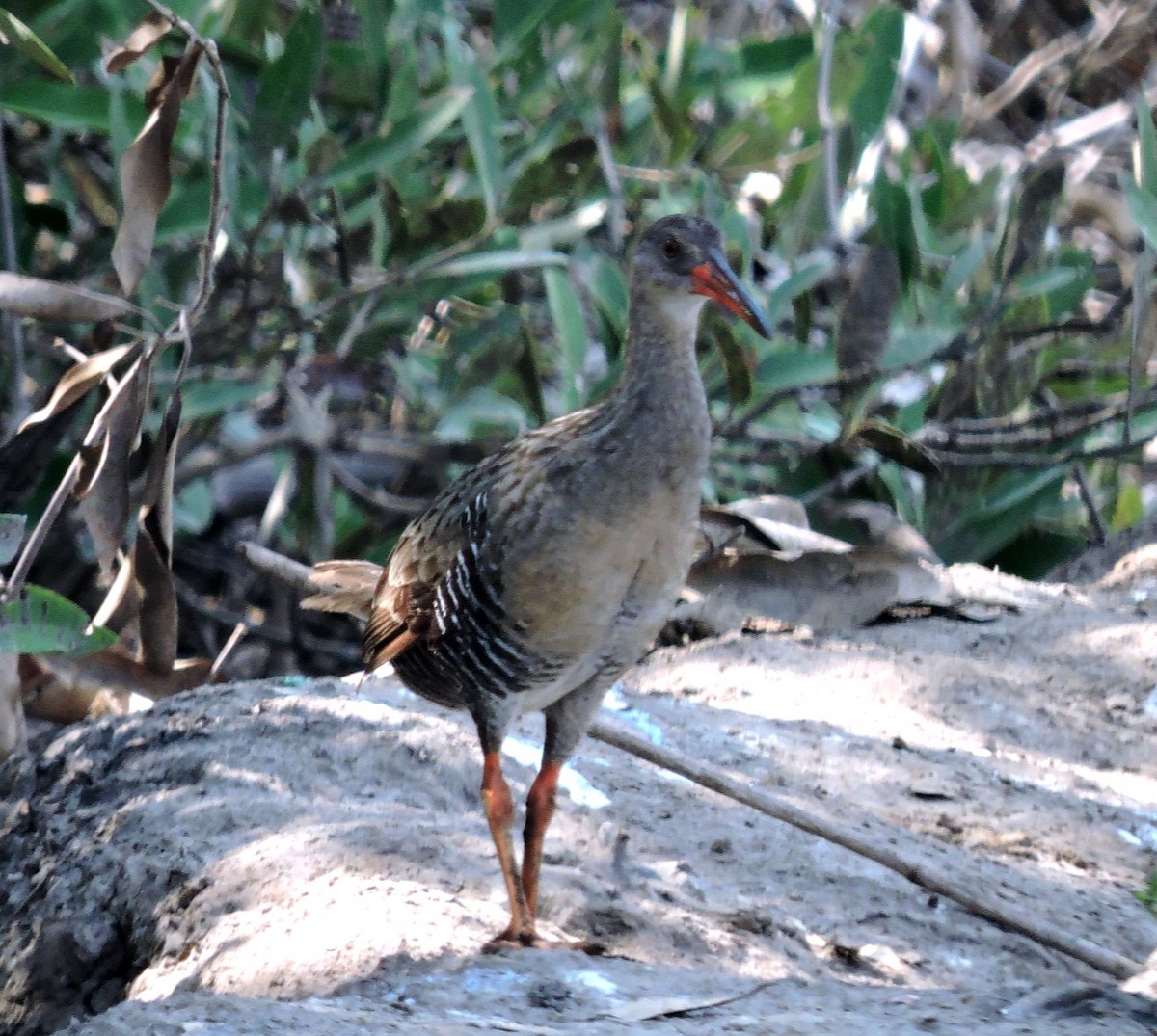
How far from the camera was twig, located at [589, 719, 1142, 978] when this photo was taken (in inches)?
123

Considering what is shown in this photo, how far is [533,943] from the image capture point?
3088 mm

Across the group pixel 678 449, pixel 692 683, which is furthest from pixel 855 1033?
pixel 692 683

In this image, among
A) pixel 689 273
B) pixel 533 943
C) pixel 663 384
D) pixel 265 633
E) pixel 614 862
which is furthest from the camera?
pixel 265 633

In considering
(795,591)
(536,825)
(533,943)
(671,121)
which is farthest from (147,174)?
(671,121)

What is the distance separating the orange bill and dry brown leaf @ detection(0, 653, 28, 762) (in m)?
2.14

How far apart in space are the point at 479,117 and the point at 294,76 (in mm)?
587

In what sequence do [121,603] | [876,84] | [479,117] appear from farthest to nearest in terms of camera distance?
[876,84], [479,117], [121,603]

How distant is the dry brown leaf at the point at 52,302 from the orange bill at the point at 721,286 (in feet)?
4.05

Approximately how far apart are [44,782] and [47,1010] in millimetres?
896

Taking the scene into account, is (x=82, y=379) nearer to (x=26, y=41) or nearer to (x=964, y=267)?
(x=26, y=41)

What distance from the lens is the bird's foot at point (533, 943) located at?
9.97 ft

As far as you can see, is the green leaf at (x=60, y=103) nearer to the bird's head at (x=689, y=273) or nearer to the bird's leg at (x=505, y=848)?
the bird's head at (x=689, y=273)

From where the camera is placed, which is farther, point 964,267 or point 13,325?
point 964,267

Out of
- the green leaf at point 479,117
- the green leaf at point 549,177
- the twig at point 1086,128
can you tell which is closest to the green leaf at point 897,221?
the green leaf at point 549,177
